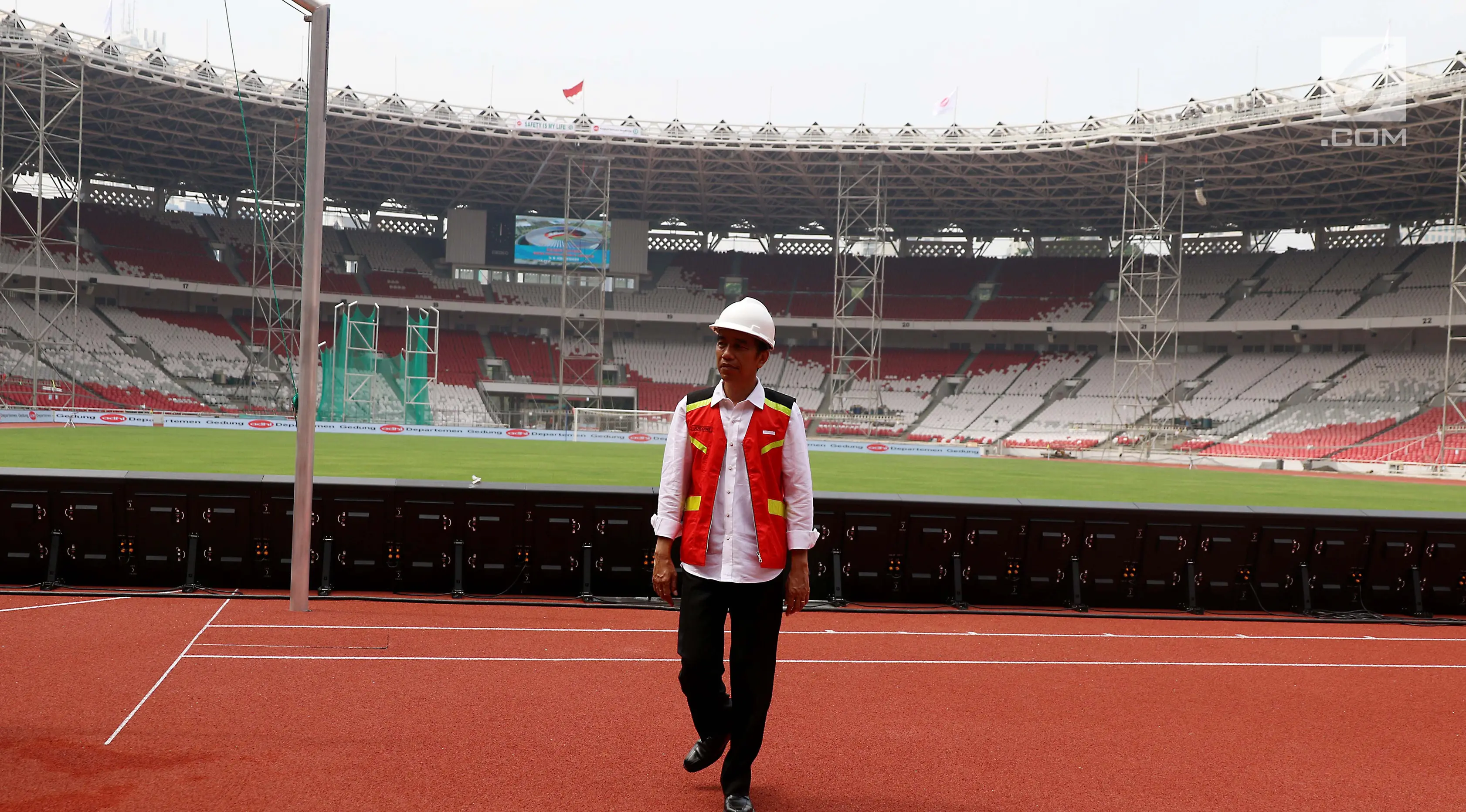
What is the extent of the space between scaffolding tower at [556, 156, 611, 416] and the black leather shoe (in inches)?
1898

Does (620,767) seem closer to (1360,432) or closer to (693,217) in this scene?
(1360,432)

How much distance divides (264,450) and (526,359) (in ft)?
119

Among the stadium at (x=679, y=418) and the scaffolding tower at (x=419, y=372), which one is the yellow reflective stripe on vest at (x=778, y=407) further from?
the scaffolding tower at (x=419, y=372)

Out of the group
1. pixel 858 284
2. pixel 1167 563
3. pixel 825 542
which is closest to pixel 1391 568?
pixel 1167 563

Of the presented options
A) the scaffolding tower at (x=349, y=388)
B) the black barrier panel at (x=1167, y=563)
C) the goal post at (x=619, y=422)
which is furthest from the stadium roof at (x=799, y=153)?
the black barrier panel at (x=1167, y=563)

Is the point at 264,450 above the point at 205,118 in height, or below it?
below

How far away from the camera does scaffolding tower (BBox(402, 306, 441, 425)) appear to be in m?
42.3

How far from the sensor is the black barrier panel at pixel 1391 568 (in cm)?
948

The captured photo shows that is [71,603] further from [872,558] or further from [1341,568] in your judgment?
[1341,568]

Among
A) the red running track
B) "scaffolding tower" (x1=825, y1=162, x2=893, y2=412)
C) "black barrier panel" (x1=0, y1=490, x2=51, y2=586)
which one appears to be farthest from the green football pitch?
"scaffolding tower" (x1=825, y1=162, x2=893, y2=412)

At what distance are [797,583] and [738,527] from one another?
35 cm

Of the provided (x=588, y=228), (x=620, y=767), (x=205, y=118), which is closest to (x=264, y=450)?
(x=620, y=767)

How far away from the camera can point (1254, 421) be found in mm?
47750

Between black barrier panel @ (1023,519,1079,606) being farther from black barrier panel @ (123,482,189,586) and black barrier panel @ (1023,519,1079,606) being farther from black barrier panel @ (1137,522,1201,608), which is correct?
black barrier panel @ (123,482,189,586)
